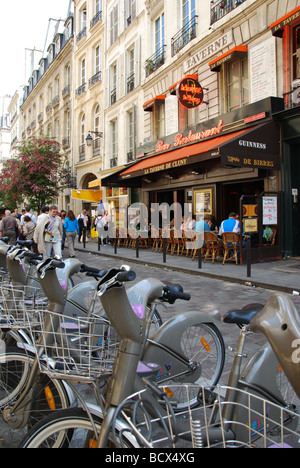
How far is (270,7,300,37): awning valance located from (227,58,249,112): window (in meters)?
1.72

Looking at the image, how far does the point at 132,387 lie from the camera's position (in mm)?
1718

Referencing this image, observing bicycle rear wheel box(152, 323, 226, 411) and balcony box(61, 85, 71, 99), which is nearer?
bicycle rear wheel box(152, 323, 226, 411)

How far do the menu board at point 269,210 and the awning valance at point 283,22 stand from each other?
4.40 metres

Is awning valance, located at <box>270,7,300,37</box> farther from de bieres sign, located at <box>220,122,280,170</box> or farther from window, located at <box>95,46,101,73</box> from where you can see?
window, located at <box>95,46,101,73</box>

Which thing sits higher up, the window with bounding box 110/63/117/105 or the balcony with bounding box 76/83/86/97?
the balcony with bounding box 76/83/86/97

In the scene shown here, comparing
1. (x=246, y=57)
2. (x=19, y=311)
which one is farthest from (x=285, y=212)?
(x=19, y=311)

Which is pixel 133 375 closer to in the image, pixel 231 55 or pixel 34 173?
pixel 231 55

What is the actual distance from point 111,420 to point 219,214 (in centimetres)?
1156

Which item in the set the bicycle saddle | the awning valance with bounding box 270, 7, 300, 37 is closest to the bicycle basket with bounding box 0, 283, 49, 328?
the bicycle saddle

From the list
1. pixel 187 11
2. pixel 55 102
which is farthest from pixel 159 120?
pixel 55 102

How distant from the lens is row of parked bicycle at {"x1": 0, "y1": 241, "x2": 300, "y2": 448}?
59.5 inches

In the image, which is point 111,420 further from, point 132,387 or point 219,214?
point 219,214

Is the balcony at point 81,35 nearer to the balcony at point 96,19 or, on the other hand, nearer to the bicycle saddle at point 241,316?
the balcony at point 96,19

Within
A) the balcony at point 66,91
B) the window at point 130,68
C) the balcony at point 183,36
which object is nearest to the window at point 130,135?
the window at point 130,68
